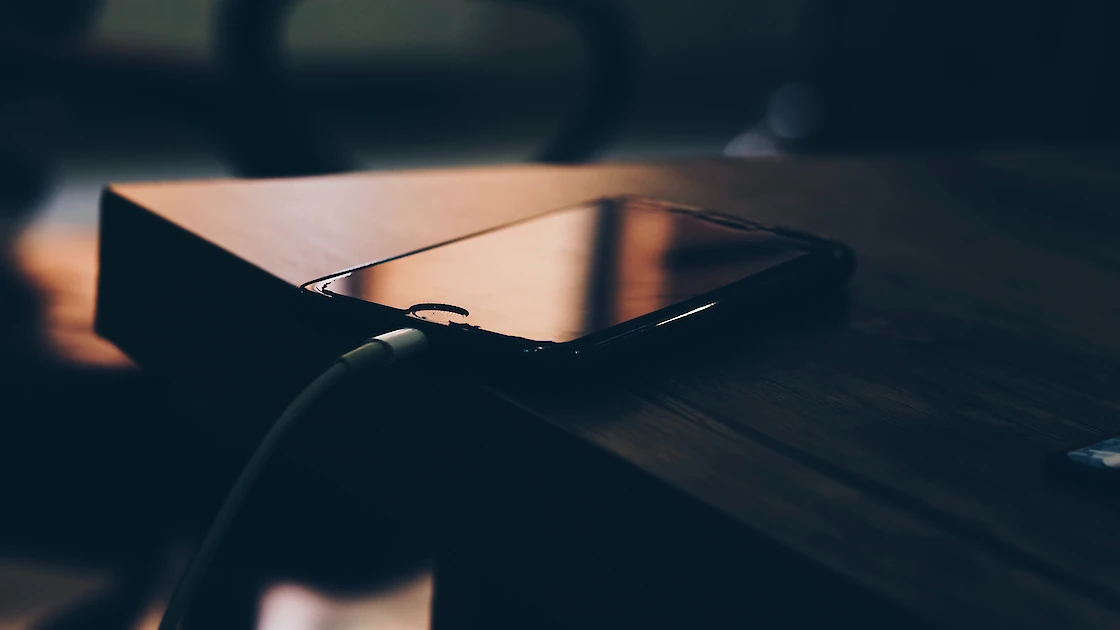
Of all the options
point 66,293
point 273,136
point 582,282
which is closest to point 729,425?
point 582,282

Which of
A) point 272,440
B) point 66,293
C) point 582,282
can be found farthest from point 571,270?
point 66,293

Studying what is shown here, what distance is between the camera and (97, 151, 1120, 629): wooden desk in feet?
0.74

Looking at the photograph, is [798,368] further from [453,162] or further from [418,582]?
[453,162]

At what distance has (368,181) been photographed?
0.54m

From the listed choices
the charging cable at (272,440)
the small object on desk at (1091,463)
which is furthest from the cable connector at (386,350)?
the small object on desk at (1091,463)

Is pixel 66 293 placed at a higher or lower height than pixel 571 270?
lower

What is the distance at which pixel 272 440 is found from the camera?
0.27m

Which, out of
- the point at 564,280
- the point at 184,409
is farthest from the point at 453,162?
the point at 564,280

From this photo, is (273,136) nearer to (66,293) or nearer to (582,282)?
(66,293)

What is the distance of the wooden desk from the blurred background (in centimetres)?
11

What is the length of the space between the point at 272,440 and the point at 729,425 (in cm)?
13

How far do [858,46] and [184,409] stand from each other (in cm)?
253

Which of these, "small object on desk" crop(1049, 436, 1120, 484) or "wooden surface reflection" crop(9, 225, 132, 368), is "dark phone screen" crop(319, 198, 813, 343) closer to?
"small object on desk" crop(1049, 436, 1120, 484)

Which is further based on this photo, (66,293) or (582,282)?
(66,293)
